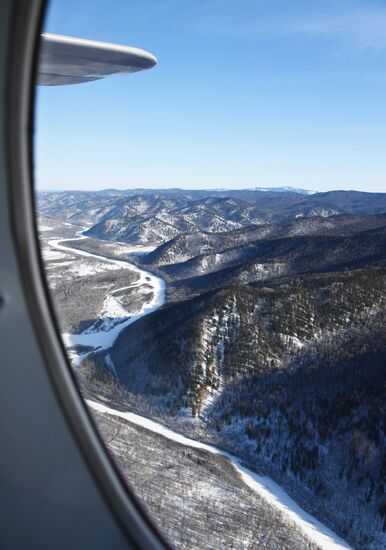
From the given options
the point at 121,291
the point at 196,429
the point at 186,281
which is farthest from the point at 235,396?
the point at 186,281

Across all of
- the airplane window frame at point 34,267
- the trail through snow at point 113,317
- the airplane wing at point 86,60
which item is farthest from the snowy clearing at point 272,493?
the airplane window frame at point 34,267

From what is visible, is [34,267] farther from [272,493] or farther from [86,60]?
[272,493]

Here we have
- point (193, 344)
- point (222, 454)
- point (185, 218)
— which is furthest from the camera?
point (185, 218)

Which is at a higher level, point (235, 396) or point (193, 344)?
point (193, 344)

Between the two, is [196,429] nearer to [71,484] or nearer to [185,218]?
[71,484]

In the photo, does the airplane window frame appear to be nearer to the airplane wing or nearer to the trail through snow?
the airplane wing

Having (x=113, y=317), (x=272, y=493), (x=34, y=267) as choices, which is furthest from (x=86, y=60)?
(x=113, y=317)

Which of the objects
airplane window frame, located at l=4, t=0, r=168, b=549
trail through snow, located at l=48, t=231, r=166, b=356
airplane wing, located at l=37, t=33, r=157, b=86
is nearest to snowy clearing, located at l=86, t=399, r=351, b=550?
trail through snow, located at l=48, t=231, r=166, b=356

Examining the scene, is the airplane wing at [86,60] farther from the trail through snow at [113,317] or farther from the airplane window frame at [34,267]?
the trail through snow at [113,317]
